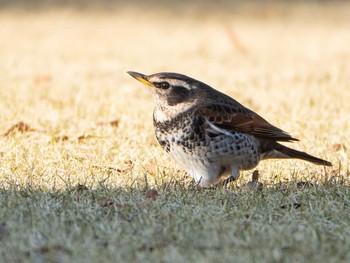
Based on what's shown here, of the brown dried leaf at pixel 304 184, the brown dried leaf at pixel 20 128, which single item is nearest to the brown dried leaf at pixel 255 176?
the brown dried leaf at pixel 304 184

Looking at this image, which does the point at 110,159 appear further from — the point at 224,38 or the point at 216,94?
the point at 224,38

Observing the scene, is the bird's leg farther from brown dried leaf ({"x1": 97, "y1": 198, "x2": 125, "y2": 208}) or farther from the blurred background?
the blurred background

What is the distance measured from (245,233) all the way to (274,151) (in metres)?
1.78

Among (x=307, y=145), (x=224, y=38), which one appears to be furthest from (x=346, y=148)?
(x=224, y=38)

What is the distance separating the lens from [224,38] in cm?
1539

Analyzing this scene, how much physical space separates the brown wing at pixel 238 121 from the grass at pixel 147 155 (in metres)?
0.33

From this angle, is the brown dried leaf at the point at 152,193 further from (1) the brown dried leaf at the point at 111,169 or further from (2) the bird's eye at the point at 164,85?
(2) the bird's eye at the point at 164,85

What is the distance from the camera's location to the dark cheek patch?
5812 mm

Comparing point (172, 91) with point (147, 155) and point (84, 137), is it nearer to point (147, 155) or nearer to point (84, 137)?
point (147, 155)

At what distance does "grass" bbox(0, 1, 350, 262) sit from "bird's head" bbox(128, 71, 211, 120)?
0.54 meters

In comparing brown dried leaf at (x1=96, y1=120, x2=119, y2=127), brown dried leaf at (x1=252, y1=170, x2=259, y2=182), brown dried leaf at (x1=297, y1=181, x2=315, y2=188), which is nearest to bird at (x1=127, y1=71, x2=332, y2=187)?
brown dried leaf at (x1=252, y1=170, x2=259, y2=182)

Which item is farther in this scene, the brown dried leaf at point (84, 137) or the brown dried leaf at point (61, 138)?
the brown dried leaf at point (84, 137)

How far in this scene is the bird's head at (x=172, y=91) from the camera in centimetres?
581

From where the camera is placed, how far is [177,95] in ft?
19.1
